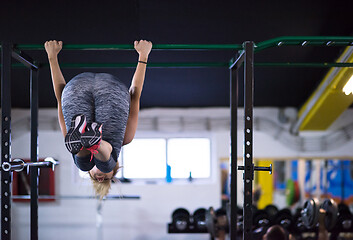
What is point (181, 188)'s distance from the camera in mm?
4906

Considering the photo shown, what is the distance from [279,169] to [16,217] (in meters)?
4.16

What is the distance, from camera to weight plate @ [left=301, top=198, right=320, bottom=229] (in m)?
3.31

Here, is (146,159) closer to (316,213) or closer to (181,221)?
(181,221)

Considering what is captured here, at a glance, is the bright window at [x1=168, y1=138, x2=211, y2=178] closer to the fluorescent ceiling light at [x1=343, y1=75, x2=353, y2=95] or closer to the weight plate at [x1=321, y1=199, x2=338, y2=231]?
the weight plate at [x1=321, y1=199, x2=338, y2=231]

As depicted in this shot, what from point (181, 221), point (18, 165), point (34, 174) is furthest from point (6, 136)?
point (181, 221)

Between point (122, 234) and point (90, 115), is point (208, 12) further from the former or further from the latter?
point (122, 234)

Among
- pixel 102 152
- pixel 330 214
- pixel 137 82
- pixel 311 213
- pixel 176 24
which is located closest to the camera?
pixel 102 152

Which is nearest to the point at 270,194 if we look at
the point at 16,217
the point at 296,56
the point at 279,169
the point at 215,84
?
the point at 279,169

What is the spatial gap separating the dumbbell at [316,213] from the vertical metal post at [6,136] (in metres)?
2.88

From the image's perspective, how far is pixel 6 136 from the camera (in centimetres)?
166

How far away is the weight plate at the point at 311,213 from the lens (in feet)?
10.9

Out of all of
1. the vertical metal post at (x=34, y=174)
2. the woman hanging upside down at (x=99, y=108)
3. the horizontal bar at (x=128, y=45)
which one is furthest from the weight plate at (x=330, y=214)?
the vertical metal post at (x=34, y=174)

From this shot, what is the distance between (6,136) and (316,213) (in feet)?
9.83

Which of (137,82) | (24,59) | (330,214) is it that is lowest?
(330,214)
